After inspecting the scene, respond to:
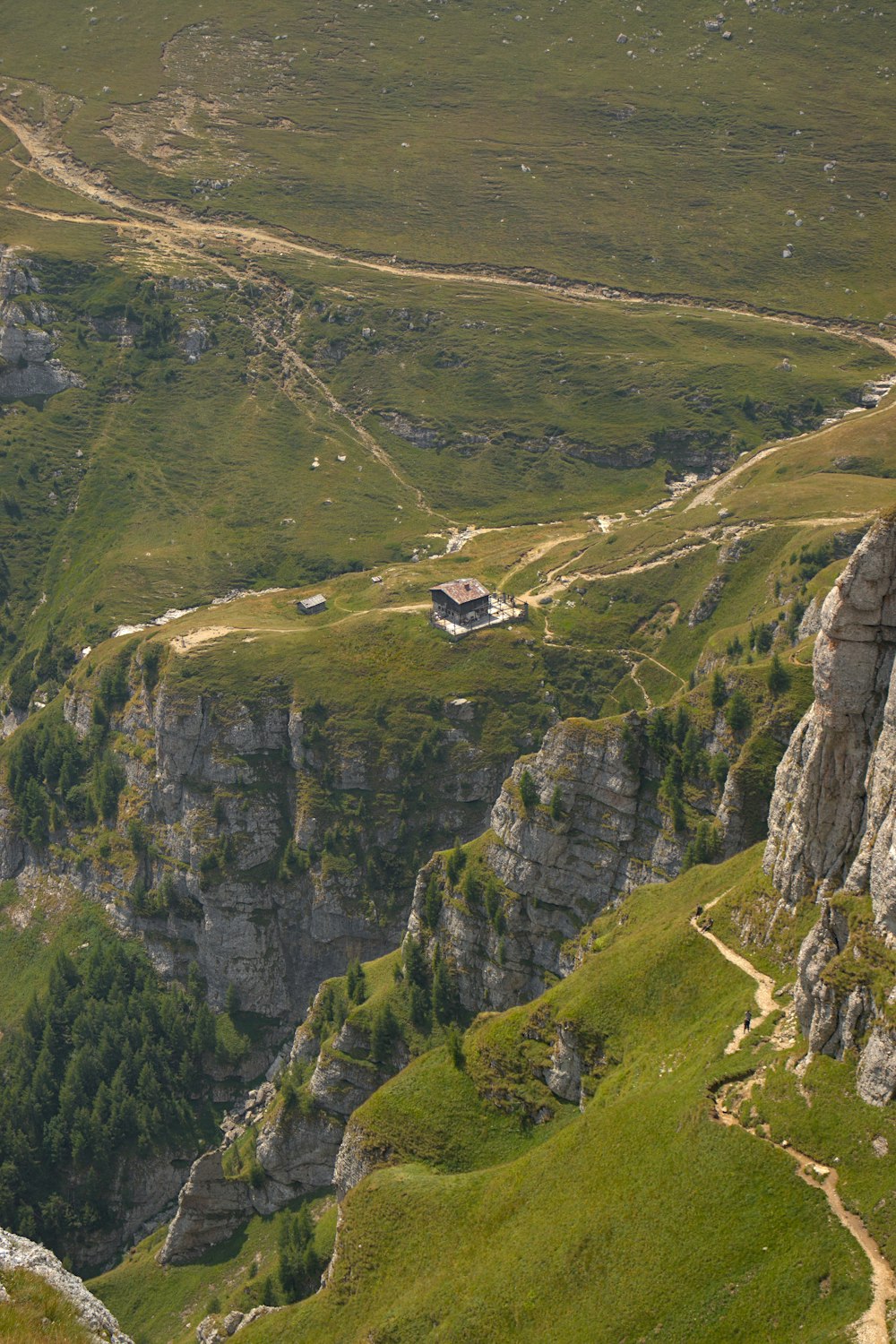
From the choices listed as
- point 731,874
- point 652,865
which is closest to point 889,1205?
point 731,874

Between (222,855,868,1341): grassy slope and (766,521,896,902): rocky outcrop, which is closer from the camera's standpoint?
(222,855,868,1341): grassy slope

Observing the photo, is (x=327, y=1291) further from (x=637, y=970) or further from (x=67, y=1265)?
(x=67, y=1265)

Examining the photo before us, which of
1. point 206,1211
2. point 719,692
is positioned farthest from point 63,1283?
point 206,1211

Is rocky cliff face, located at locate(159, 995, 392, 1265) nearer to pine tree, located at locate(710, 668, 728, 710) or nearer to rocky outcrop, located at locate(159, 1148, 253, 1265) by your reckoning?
rocky outcrop, located at locate(159, 1148, 253, 1265)

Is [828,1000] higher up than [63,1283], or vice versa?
[63,1283]

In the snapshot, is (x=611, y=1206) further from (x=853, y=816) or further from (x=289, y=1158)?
(x=289, y=1158)

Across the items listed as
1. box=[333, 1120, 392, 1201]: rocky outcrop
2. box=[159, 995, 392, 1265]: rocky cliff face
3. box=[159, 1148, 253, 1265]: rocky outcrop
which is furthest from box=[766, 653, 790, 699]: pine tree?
box=[159, 1148, 253, 1265]: rocky outcrop

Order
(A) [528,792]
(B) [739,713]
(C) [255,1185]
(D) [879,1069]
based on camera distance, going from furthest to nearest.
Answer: (C) [255,1185] → (A) [528,792] → (B) [739,713] → (D) [879,1069]
